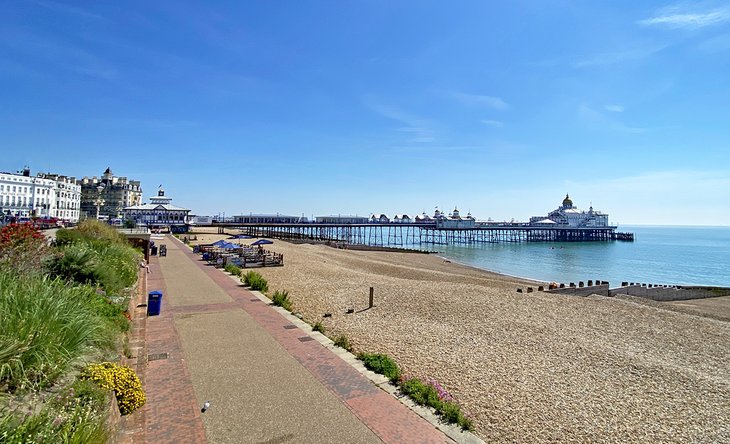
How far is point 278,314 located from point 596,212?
148 m

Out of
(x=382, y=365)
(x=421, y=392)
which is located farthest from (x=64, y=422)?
(x=382, y=365)

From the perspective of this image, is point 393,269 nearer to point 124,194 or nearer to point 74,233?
point 74,233

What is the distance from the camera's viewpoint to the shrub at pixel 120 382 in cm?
474

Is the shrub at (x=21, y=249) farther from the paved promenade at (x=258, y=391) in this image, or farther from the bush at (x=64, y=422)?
the bush at (x=64, y=422)

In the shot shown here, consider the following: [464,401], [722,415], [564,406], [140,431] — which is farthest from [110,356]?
[722,415]

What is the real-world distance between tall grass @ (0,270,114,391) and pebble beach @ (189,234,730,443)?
5601mm

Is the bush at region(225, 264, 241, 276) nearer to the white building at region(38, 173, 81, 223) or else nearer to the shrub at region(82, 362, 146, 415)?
the shrub at region(82, 362, 146, 415)

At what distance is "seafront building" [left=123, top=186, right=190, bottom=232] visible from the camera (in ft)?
228

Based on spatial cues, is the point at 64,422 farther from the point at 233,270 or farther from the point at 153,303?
the point at 233,270

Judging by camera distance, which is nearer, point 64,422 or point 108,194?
point 64,422

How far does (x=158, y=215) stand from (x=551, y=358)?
78.2 m

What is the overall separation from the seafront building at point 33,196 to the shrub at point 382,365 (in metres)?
70.1

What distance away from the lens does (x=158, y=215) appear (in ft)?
238

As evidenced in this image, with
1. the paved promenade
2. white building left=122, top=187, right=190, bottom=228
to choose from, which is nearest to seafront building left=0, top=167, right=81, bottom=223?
white building left=122, top=187, right=190, bottom=228
